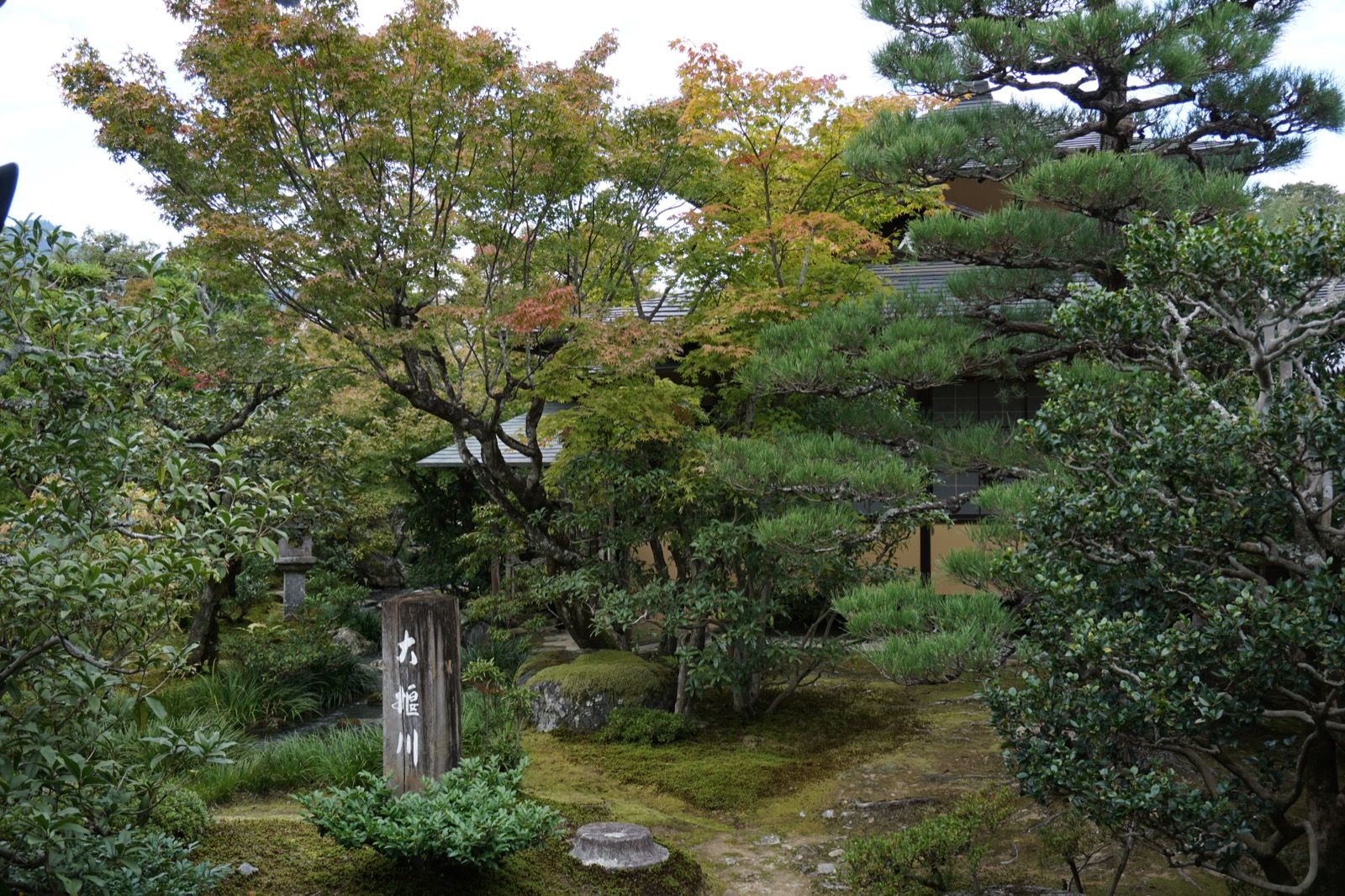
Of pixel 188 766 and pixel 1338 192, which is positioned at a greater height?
pixel 1338 192

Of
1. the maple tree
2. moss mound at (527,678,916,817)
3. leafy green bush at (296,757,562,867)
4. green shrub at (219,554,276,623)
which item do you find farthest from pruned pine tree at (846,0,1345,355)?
green shrub at (219,554,276,623)

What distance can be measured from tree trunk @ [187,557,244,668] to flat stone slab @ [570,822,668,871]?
5.64 meters

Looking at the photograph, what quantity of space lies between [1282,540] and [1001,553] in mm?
1243

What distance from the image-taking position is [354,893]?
515 cm

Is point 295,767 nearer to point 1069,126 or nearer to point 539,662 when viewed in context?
point 539,662

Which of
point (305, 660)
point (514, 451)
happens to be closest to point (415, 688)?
point (305, 660)

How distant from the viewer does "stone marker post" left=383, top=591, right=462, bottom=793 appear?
19.1 feet

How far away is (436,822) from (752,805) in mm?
3275

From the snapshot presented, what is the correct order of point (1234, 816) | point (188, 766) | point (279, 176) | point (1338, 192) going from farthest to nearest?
1. point (1338, 192)
2. point (279, 176)
3. point (188, 766)
4. point (1234, 816)

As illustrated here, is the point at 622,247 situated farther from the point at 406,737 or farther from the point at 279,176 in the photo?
the point at 406,737

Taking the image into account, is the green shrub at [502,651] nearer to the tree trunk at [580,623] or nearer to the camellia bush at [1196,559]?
the tree trunk at [580,623]

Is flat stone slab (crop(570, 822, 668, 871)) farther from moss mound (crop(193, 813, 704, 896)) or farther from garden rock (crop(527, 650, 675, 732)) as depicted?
garden rock (crop(527, 650, 675, 732))

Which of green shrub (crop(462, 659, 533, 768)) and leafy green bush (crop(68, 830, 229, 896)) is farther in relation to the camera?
green shrub (crop(462, 659, 533, 768))

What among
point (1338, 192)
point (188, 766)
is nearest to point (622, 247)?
point (188, 766)
